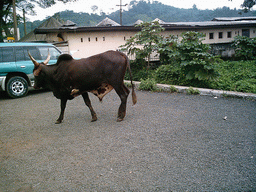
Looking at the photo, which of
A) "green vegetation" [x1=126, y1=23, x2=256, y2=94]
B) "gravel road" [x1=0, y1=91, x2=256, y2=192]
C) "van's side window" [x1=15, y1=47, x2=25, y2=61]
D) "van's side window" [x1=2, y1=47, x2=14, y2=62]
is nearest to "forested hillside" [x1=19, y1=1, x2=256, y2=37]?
"van's side window" [x1=15, y1=47, x2=25, y2=61]

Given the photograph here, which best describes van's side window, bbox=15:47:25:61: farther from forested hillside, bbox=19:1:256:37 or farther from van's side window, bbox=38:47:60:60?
forested hillside, bbox=19:1:256:37

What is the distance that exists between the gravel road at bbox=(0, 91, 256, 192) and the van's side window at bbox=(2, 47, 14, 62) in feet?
9.71

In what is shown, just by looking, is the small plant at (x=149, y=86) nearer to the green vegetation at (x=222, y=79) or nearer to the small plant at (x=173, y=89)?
the green vegetation at (x=222, y=79)

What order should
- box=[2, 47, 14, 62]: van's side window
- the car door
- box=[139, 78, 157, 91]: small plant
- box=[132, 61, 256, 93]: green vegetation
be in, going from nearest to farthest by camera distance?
1. box=[132, 61, 256, 93]: green vegetation
2. the car door
3. box=[2, 47, 14, 62]: van's side window
4. box=[139, 78, 157, 91]: small plant

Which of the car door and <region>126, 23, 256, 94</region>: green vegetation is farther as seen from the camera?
the car door

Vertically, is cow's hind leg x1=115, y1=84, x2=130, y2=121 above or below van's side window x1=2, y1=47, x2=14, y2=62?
below

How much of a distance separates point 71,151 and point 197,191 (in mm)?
2338

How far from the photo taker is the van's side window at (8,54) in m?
8.97

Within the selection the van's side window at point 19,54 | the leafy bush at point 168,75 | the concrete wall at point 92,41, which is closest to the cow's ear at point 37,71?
the van's side window at point 19,54

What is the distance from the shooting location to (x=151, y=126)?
5250 millimetres

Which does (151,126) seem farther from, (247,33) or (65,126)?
(247,33)

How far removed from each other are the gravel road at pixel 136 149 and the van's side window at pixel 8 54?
117 inches

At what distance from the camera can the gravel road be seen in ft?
10.4

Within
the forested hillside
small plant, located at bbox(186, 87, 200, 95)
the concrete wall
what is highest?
the forested hillside
